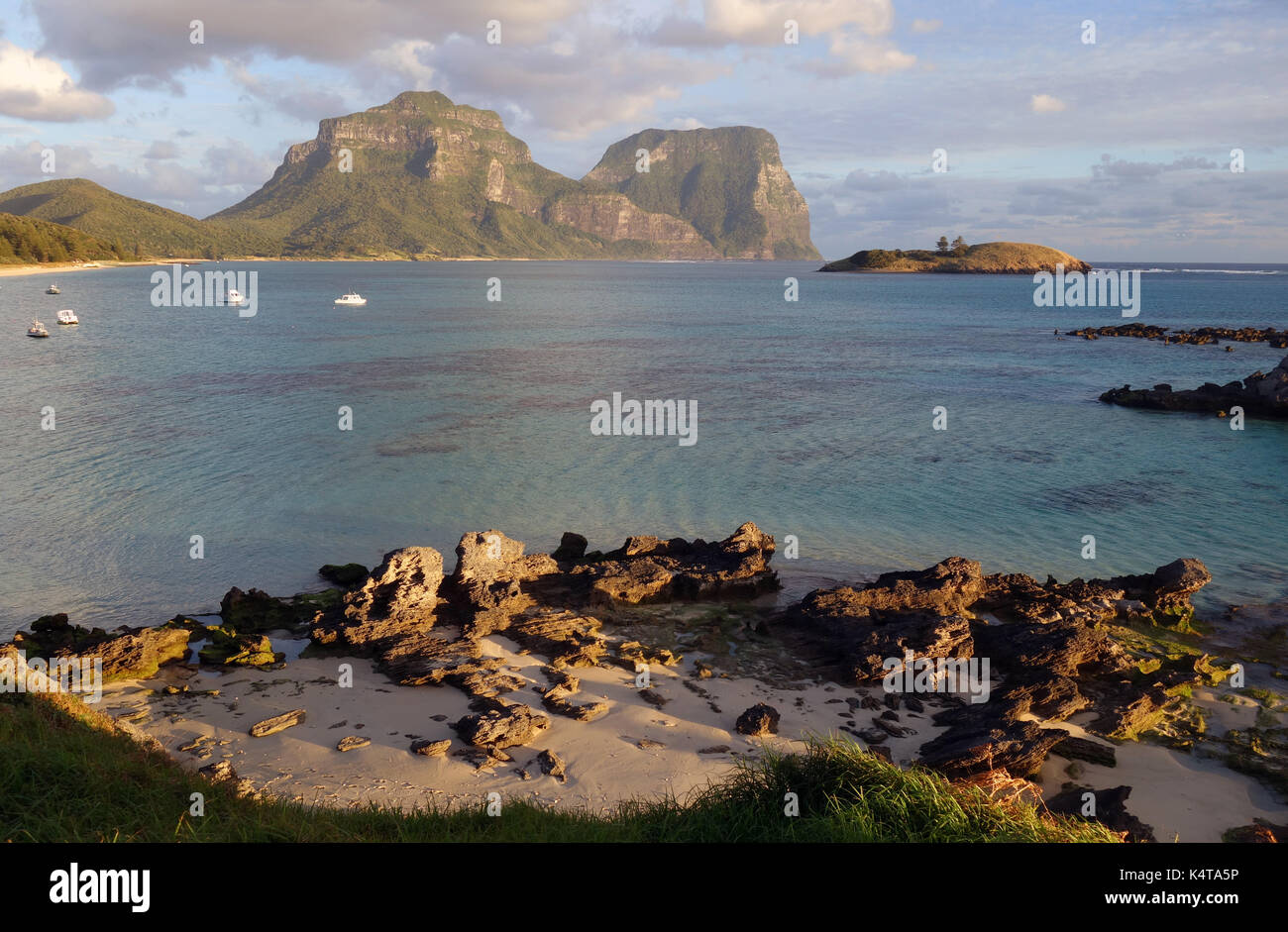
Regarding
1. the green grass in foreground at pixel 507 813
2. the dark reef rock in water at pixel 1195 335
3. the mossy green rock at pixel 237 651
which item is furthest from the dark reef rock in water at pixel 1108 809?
the dark reef rock in water at pixel 1195 335

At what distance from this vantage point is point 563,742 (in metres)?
12.8

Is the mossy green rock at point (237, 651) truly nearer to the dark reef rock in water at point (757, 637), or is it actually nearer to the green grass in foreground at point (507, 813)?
the dark reef rock in water at point (757, 637)

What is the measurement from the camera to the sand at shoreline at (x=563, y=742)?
37.1ft

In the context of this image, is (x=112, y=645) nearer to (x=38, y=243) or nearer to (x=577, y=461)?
(x=577, y=461)

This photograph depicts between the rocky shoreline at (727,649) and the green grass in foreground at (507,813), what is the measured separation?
2668 millimetres

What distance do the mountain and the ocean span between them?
121359 millimetres

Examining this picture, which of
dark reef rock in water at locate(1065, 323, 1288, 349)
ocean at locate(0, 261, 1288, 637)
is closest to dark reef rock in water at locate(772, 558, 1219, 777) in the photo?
ocean at locate(0, 261, 1288, 637)

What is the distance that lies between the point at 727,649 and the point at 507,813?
8.17 meters

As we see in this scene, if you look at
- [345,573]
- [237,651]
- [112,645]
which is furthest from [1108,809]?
[112,645]

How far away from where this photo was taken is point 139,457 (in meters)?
30.7

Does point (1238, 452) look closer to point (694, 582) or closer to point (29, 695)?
point (694, 582)
